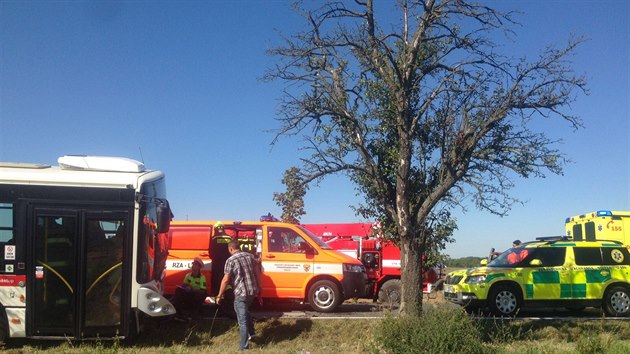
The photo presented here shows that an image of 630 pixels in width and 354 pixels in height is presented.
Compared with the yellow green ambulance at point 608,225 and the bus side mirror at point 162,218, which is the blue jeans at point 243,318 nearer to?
the bus side mirror at point 162,218

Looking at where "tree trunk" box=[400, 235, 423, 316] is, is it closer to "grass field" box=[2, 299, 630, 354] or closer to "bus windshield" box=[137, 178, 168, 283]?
"grass field" box=[2, 299, 630, 354]

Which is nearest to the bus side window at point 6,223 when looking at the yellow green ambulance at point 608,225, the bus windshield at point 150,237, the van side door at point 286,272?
the bus windshield at point 150,237

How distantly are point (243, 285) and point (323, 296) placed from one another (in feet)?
10.3

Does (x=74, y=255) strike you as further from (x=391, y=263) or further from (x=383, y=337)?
(x=391, y=263)

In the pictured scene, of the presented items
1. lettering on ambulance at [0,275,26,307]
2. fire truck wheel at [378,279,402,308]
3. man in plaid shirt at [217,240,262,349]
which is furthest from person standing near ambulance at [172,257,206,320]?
fire truck wheel at [378,279,402,308]

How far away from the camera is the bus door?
10.2m

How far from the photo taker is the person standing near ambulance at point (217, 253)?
1364cm

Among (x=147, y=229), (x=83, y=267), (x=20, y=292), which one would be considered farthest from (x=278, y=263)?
(x=20, y=292)

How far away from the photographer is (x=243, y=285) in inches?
429

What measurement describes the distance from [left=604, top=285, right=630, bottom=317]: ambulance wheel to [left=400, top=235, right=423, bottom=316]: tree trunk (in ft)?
21.8

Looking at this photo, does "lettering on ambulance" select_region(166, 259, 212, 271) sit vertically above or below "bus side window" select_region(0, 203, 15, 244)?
below

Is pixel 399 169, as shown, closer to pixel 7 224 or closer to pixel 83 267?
pixel 83 267

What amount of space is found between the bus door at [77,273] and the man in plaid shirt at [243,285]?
1.89 meters

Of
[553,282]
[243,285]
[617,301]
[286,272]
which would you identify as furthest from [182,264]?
[617,301]
